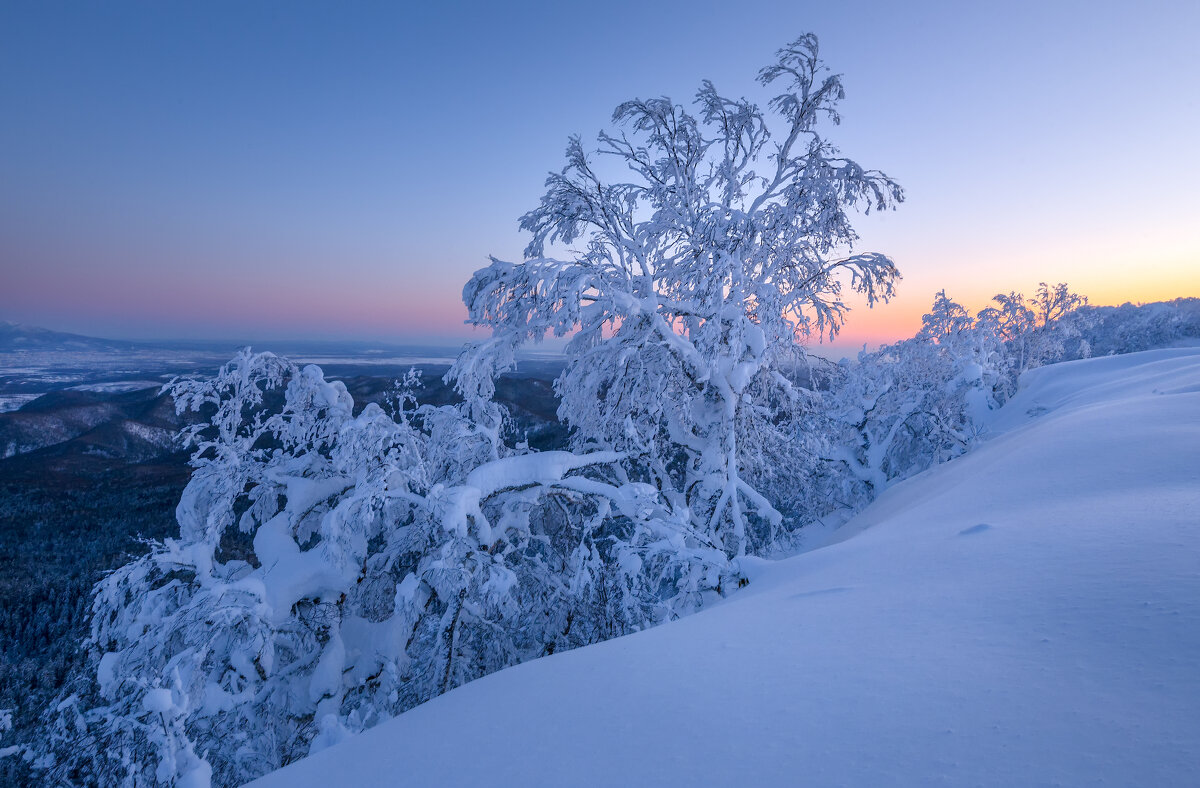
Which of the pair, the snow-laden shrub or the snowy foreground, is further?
the snow-laden shrub

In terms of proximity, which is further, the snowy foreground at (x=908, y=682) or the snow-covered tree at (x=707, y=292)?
the snow-covered tree at (x=707, y=292)

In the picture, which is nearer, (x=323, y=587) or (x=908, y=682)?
(x=908, y=682)

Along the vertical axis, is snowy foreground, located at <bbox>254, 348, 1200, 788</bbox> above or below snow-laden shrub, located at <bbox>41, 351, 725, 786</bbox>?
above

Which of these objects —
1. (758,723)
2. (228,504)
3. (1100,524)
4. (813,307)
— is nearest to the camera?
(758,723)

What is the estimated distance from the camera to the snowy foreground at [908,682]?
43.1 inches

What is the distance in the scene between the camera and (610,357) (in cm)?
613

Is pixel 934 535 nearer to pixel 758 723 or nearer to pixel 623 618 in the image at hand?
pixel 758 723

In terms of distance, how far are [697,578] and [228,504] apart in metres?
4.74

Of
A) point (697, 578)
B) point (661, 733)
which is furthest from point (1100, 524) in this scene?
point (697, 578)

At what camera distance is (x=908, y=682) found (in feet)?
4.68

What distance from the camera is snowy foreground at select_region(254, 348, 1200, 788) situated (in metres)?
1.10

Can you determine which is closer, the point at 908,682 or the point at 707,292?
the point at 908,682

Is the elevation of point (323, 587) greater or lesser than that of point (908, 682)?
lesser

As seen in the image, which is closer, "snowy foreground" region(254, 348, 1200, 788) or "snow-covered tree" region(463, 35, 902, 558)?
"snowy foreground" region(254, 348, 1200, 788)
